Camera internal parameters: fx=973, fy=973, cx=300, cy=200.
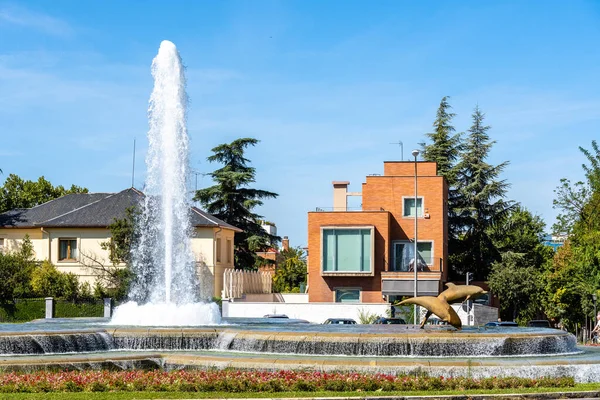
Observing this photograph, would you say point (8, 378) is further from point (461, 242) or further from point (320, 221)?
point (461, 242)

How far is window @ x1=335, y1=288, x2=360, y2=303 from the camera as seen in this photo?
6488 centimetres

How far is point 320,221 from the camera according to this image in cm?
6538

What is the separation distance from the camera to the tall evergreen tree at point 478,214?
250 ft

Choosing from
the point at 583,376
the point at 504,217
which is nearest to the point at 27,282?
the point at 504,217

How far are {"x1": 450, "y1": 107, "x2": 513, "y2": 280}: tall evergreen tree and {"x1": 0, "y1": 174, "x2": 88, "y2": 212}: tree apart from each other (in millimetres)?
35873

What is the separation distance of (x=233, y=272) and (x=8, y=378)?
4442cm

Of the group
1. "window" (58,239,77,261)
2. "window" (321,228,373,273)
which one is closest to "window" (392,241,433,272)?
"window" (321,228,373,273)

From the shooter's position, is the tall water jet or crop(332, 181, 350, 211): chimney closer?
the tall water jet

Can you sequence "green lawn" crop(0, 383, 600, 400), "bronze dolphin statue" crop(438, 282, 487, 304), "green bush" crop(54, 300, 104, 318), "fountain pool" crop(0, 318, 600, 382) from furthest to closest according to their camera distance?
"green bush" crop(54, 300, 104, 318) < "bronze dolphin statue" crop(438, 282, 487, 304) < "fountain pool" crop(0, 318, 600, 382) < "green lawn" crop(0, 383, 600, 400)

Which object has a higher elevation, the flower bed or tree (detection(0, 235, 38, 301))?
tree (detection(0, 235, 38, 301))

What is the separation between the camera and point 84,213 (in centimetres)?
7038

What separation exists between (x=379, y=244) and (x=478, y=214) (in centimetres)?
1532

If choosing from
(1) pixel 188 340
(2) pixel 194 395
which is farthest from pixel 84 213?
(2) pixel 194 395

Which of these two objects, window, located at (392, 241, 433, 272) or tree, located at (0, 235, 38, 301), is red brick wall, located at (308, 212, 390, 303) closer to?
window, located at (392, 241, 433, 272)
